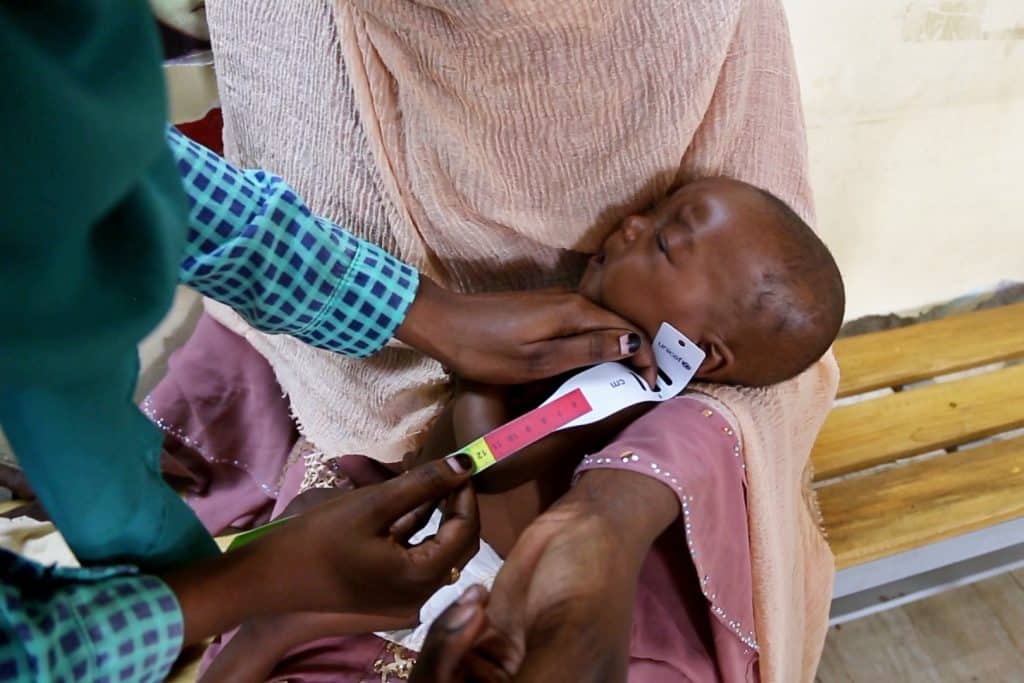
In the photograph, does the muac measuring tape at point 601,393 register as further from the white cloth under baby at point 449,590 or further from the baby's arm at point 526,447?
the white cloth under baby at point 449,590

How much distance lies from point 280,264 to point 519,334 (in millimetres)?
239

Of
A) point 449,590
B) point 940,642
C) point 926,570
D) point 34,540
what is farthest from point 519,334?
point 940,642

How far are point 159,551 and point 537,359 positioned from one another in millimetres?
415

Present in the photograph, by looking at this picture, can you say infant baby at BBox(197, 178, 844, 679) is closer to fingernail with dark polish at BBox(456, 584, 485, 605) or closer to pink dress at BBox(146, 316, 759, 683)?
pink dress at BBox(146, 316, 759, 683)

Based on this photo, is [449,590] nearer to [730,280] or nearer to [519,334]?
[519,334]

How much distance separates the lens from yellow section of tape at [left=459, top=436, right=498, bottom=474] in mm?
744

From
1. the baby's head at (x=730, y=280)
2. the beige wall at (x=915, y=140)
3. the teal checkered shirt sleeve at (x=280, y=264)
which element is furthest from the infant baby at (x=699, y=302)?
the beige wall at (x=915, y=140)

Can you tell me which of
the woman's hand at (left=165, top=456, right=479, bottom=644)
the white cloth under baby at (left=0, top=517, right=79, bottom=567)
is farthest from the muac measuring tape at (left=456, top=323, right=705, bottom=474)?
the white cloth under baby at (left=0, top=517, right=79, bottom=567)

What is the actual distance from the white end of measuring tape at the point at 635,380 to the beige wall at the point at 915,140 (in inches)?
35.6

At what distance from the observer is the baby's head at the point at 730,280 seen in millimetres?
792

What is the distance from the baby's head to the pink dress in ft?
0.27

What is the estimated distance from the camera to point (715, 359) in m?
0.83

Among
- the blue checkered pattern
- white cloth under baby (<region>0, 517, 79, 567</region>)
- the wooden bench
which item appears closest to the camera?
the blue checkered pattern

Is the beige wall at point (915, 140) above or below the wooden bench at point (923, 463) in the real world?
above
